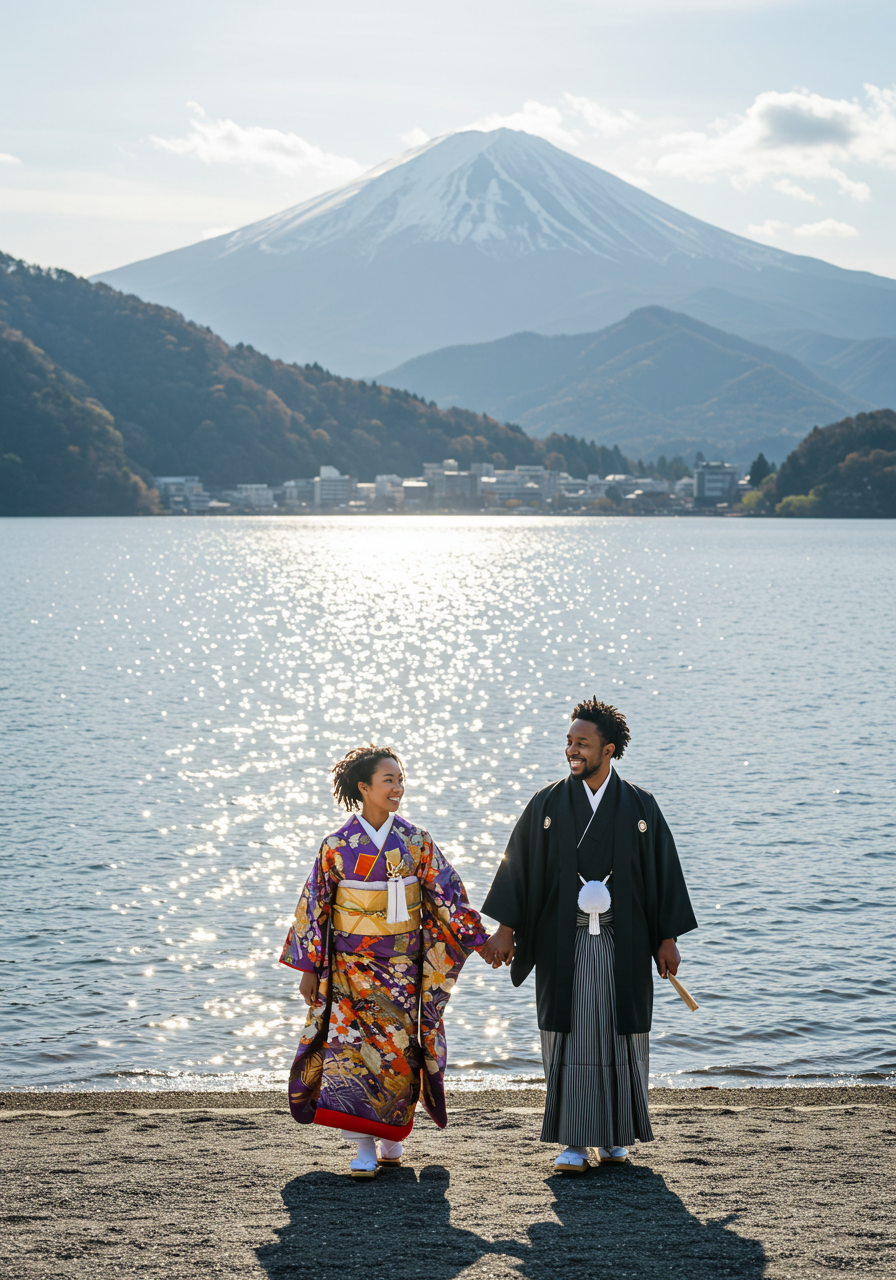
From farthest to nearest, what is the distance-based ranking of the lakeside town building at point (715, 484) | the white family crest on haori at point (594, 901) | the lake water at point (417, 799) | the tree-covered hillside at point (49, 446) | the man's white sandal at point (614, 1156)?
the lakeside town building at point (715, 484)
the tree-covered hillside at point (49, 446)
the lake water at point (417, 799)
the man's white sandal at point (614, 1156)
the white family crest on haori at point (594, 901)

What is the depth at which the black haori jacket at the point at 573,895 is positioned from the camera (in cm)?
477

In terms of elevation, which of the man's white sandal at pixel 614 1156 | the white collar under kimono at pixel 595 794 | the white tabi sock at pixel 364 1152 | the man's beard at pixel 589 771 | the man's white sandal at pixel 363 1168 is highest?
the man's beard at pixel 589 771

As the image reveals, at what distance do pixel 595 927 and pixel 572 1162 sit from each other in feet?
2.91

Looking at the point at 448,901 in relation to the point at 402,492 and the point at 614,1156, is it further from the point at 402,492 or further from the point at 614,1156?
the point at 402,492

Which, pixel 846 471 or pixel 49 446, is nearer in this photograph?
pixel 49 446

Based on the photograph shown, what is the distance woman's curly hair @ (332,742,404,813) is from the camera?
4.80 m

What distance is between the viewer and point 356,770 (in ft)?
15.8

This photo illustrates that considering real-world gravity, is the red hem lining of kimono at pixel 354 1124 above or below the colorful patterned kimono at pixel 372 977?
below

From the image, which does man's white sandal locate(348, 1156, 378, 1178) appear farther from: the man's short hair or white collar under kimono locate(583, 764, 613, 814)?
the man's short hair

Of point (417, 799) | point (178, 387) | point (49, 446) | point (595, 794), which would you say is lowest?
point (417, 799)

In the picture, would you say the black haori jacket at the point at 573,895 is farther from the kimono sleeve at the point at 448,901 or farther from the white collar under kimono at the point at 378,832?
the white collar under kimono at the point at 378,832

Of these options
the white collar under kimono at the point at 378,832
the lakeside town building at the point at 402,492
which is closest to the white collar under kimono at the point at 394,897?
the white collar under kimono at the point at 378,832

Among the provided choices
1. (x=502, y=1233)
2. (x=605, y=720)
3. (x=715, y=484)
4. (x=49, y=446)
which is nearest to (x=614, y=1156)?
(x=502, y=1233)

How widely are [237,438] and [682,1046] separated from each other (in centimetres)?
16581
